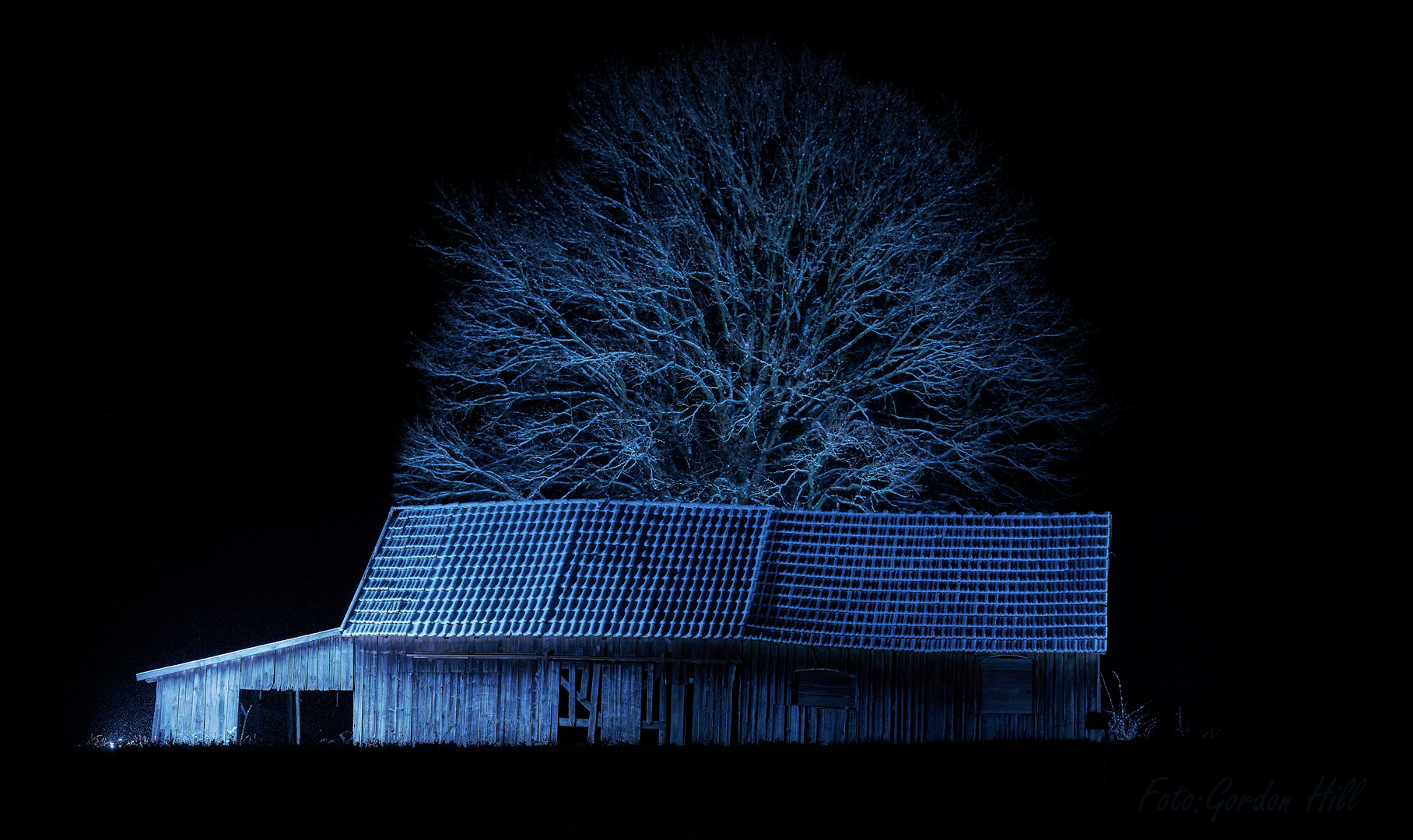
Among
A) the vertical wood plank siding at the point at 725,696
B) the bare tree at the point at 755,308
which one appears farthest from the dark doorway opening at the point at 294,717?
the bare tree at the point at 755,308

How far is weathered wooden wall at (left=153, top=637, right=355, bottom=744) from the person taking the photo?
21.5 metres

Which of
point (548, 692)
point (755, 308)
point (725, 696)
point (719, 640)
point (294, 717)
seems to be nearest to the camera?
point (725, 696)

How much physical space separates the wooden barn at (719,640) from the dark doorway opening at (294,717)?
0.61 metres

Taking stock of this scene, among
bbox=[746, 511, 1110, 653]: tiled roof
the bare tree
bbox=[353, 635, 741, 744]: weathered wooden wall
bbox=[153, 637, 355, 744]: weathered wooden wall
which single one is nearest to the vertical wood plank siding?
bbox=[353, 635, 741, 744]: weathered wooden wall

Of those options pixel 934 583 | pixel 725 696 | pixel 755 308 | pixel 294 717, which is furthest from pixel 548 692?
pixel 755 308

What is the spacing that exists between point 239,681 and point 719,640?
7.37m

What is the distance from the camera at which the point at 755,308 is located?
85.7 feet

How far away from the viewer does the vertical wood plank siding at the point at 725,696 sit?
20.3m

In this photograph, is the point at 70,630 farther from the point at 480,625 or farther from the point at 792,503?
the point at 792,503

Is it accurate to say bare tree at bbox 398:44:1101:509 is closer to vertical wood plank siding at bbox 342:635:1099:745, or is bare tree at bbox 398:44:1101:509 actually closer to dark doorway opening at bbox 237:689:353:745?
dark doorway opening at bbox 237:689:353:745

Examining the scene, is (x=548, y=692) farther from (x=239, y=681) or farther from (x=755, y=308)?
(x=755, y=308)

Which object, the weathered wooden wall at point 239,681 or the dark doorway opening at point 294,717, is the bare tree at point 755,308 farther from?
the weathered wooden wall at point 239,681

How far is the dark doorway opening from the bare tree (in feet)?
14.9

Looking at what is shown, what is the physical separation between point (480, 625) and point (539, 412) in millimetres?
6015
